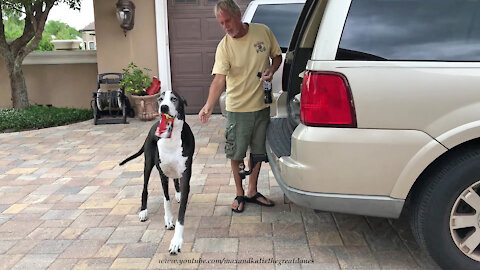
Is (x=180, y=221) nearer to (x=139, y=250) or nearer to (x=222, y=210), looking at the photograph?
(x=139, y=250)

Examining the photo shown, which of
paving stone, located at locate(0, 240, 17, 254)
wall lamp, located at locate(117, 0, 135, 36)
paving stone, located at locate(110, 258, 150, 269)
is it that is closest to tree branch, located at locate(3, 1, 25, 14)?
wall lamp, located at locate(117, 0, 135, 36)

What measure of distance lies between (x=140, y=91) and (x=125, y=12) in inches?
57.4

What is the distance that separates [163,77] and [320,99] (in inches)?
248

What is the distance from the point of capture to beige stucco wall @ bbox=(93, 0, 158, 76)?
8062 millimetres

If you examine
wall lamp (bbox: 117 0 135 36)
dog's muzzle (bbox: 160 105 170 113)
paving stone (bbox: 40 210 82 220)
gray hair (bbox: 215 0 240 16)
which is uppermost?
wall lamp (bbox: 117 0 135 36)

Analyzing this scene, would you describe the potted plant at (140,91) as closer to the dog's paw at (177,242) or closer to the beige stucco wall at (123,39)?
the beige stucco wall at (123,39)

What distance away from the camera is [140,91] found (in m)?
7.83

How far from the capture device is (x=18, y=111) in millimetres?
7840

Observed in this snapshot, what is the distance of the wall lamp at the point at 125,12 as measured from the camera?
25.2 feet

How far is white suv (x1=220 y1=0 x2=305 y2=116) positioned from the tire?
9.50ft

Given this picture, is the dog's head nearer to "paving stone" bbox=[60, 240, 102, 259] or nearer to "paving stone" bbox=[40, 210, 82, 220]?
"paving stone" bbox=[60, 240, 102, 259]

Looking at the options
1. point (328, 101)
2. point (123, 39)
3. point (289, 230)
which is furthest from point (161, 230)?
point (123, 39)

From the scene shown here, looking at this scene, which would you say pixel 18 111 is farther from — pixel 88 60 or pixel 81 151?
pixel 81 151

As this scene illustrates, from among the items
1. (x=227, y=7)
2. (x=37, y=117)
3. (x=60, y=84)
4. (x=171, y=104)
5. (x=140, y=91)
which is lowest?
(x=37, y=117)
